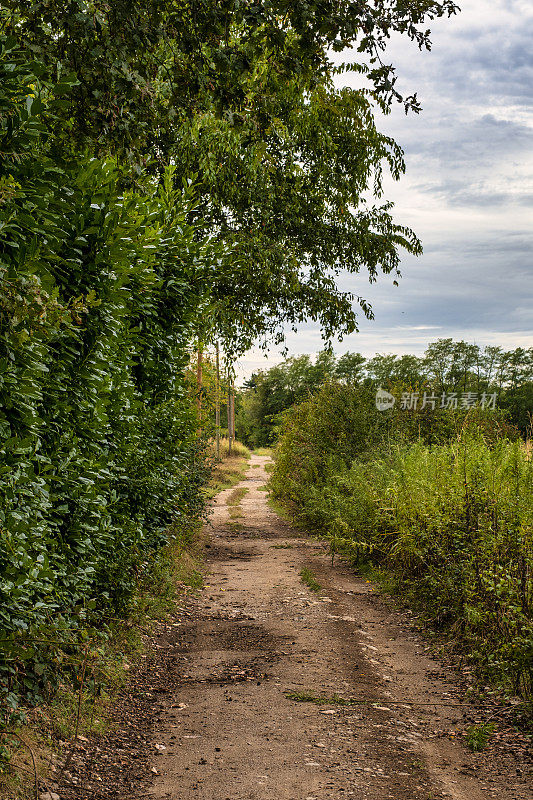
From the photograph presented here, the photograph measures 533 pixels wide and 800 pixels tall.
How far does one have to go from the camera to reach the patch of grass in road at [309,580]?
8.77 m

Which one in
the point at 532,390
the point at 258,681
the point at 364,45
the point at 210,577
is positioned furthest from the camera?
the point at 532,390

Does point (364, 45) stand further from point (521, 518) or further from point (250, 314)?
point (250, 314)

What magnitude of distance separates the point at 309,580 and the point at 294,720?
460 cm

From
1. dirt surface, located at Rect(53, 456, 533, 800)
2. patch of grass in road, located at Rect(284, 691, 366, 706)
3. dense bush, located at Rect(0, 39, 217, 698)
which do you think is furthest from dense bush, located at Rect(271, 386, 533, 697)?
dense bush, located at Rect(0, 39, 217, 698)

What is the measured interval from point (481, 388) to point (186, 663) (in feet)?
196

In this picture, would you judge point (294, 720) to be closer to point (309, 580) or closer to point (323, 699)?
point (323, 699)

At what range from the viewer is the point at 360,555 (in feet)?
35.0

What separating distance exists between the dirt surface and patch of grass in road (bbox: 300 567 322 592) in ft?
2.35

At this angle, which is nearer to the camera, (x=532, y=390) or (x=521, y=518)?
(x=521, y=518)

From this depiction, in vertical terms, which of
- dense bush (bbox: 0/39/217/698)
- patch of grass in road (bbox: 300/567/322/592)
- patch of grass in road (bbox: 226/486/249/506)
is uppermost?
dense bush (bbox: 0/39/217/698)

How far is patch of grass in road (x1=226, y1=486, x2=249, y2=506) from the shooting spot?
20917 mm

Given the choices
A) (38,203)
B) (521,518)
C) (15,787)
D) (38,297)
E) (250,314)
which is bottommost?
(15,787)

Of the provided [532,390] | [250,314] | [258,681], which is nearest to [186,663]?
[258,681]

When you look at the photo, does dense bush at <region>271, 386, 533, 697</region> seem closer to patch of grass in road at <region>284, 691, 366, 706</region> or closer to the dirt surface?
the dirt surface
